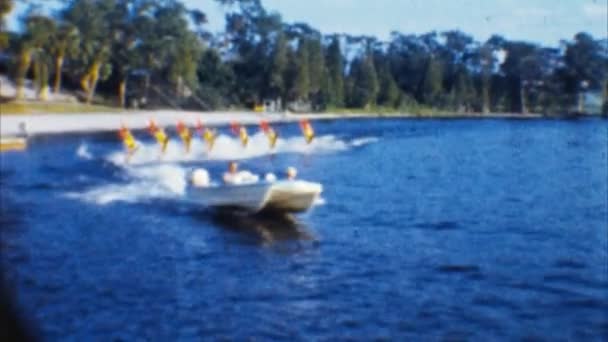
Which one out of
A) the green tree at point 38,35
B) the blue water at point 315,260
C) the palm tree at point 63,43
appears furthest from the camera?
the palm tree at point 63,43

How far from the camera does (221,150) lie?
1629 inches

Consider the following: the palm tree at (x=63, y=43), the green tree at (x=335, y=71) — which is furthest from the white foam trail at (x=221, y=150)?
the green tree at (x=335, y=71)

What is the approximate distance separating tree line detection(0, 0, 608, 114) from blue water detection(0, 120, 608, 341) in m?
11.2

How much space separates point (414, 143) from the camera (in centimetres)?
6303

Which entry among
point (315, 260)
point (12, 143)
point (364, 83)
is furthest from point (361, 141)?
point (364, 83)

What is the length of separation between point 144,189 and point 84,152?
15537mm

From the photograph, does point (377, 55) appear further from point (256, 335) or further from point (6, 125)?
point (256, 335)

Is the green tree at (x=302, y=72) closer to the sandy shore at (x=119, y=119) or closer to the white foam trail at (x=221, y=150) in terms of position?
the sandy shore at (x=119, y=119)

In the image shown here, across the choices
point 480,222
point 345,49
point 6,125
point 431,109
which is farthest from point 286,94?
point 480,222

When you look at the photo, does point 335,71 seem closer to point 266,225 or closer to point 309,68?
point 309,68

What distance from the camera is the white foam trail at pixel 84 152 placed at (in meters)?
39.2

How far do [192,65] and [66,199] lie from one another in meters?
54.8

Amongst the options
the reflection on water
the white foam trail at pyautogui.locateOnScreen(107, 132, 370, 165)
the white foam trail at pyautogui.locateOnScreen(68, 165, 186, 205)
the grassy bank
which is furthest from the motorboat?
the reflection on water

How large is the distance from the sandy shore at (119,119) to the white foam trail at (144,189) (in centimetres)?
276
